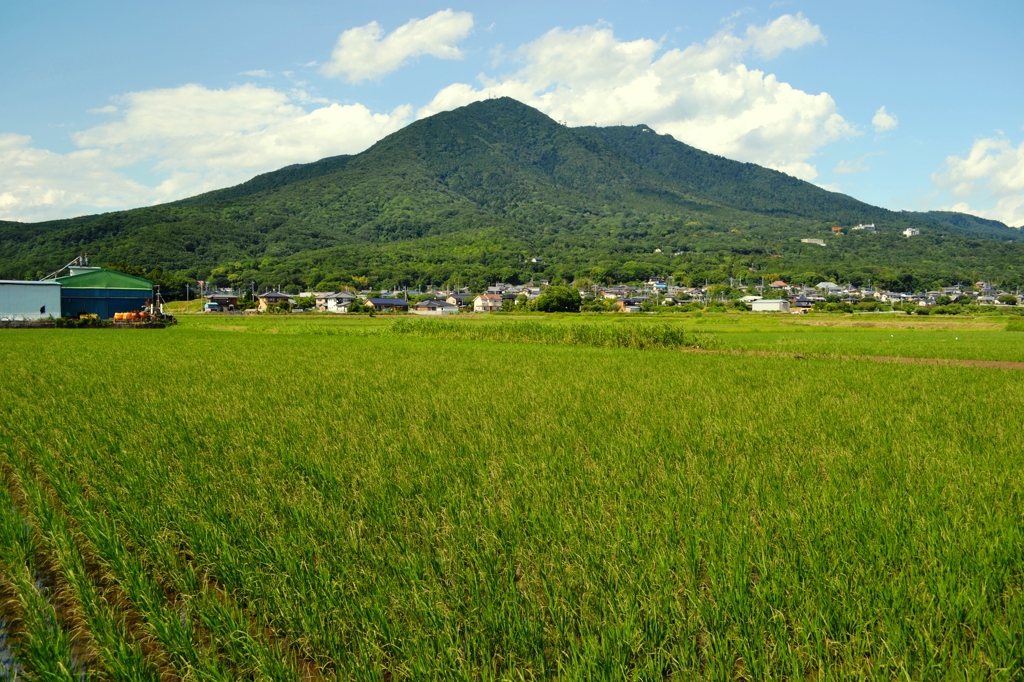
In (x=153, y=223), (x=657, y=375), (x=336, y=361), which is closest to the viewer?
(x=657, y=375)

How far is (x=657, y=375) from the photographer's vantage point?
1327cm

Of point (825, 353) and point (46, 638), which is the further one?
point (825, 353)

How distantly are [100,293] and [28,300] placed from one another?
7565mm

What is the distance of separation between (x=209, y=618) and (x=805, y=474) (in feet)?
15.2

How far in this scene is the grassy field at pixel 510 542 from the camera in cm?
255

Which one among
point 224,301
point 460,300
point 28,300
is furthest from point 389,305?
point 28,300

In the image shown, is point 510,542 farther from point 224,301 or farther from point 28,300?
point 224,301

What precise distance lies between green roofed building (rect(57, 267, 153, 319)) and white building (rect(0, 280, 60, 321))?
284 cm

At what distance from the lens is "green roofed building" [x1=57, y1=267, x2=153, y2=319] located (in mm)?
43625

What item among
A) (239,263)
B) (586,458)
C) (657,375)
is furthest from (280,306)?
(586,458)

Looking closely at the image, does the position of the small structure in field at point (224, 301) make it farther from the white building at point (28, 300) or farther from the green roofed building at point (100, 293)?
the white building at point (28, 300)

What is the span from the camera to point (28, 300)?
37.7m

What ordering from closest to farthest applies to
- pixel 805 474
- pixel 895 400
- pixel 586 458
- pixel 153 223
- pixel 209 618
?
1. pixel 209 618
2. pixel 805 474
3. pixel 586 458
4. pixel 895 400
5. pixel 153 223

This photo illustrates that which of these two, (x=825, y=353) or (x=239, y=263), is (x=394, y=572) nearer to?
(x=825, y=353)
